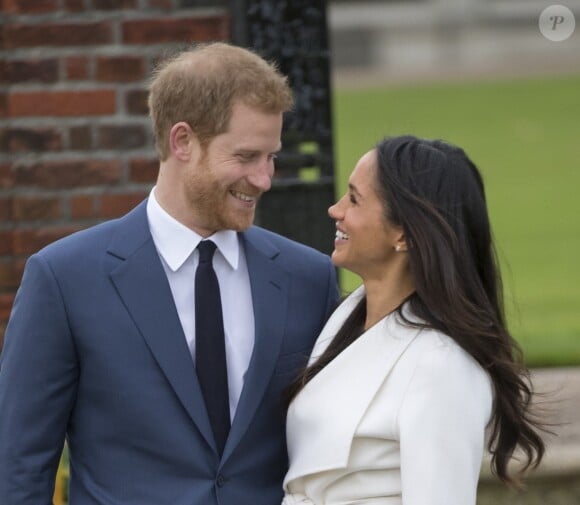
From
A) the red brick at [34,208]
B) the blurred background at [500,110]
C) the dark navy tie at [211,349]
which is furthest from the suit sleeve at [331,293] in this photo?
the blurred background at [500,110]

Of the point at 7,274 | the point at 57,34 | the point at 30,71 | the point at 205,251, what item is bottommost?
the point at 7,274

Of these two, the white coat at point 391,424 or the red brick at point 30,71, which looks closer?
the white coat at point 391,424

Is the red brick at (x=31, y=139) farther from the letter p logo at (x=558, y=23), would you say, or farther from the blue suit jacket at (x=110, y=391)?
the letter p logo at (x=558, y=23)

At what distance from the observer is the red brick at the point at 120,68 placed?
4453 millimetres

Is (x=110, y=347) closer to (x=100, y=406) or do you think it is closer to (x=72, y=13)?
(x=100, y=406)

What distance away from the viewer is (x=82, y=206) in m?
4.46

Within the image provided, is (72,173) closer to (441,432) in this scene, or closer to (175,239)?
(175,239)

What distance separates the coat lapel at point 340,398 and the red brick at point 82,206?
1.34 meters

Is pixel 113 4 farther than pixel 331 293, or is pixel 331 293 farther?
pixel 113 4

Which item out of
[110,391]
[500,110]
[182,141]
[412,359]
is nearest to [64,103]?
[182,141]

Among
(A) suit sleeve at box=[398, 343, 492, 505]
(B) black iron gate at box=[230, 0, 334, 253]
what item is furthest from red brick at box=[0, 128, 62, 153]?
(A) suit sleeve at box=[398, 343, 492, 505]

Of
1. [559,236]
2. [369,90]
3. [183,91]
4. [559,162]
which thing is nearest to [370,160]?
[183,91]

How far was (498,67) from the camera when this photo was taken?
41594 mm

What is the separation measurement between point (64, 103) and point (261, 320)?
1382 millimetres
